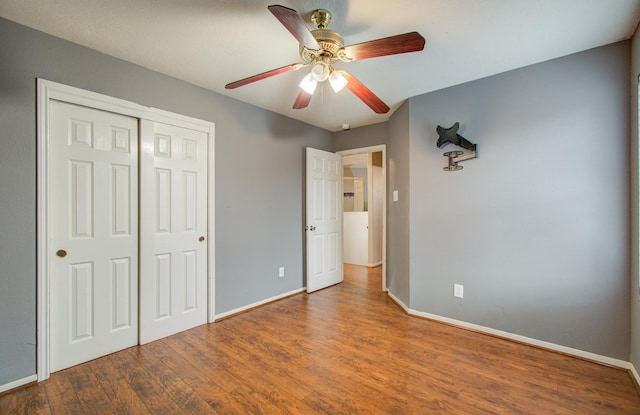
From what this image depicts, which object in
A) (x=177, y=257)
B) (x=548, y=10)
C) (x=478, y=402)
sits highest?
(x=548, y=10)

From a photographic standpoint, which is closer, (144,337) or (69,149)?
(69,149)

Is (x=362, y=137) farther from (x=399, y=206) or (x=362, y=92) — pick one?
(x=362, y=92)

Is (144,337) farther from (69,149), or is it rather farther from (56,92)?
(56,92)

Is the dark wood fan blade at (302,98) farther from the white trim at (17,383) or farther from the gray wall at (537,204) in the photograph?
the white trim at (17,383)

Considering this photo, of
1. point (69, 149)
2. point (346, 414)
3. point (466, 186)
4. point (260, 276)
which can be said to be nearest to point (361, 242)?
point (260, 276)

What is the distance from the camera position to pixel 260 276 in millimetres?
3398

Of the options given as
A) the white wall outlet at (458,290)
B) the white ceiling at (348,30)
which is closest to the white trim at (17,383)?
the white ceiling at (348,30)

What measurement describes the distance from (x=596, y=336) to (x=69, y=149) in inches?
167

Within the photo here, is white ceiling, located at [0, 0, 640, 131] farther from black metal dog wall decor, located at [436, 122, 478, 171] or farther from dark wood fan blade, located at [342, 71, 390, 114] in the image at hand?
black metal dog wall decor, located at [436, 122, 478, 171]

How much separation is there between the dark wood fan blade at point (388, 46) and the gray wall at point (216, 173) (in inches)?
73.1

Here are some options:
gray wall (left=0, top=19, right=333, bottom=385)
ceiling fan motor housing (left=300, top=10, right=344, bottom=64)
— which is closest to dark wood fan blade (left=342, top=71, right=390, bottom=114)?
ceiling fan motor housing (left=300, top=10, right=344, bottom=64)

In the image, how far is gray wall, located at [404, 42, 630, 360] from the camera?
6.88ft

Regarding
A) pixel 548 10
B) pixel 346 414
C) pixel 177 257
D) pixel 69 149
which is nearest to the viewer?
pixel 346 414

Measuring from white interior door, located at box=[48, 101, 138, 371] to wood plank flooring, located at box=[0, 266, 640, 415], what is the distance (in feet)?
0.70
